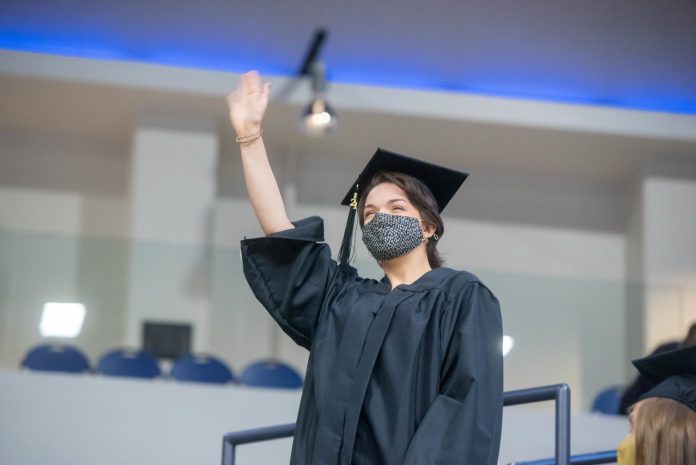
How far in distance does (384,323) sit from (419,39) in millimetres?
6966

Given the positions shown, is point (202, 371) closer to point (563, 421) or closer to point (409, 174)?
point (563, 421)

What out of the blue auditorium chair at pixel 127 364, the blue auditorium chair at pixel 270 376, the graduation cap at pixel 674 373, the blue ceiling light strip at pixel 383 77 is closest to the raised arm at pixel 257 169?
the graduation cap at pixel 674 373

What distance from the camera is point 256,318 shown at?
7.47 metres

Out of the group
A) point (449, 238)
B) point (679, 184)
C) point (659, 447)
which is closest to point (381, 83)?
point (449, 238)

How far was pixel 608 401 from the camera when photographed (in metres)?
6.69

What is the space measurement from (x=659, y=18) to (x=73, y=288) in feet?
16.7

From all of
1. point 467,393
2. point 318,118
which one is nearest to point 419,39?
point 318,118

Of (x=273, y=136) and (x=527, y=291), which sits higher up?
(x=273, y=136)

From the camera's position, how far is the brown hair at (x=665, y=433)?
2.97m

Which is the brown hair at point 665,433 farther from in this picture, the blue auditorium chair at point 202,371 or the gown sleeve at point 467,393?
the blue auditorium chair at point 202,371

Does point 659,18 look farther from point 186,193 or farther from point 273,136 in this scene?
point 186,193

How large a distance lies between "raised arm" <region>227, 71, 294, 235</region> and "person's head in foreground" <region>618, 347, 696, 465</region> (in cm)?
111

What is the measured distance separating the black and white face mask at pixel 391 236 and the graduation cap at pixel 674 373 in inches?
35.5

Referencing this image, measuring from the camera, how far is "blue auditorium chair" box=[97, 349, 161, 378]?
6.87m
